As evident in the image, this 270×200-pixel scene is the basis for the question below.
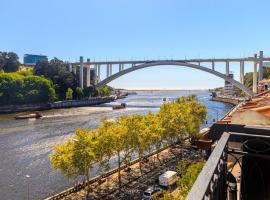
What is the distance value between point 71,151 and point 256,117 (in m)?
16.2

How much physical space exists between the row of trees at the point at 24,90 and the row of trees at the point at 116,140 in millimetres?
44470

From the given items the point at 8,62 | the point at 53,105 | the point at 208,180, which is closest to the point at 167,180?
the point at 208,180

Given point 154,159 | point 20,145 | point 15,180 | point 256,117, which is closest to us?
point 256,117

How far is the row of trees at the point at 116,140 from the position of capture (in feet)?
59.8

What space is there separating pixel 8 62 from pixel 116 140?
7614cm

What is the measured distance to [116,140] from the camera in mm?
20781

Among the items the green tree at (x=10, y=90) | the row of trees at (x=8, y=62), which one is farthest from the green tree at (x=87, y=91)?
the green tree at (x=10, y=90)

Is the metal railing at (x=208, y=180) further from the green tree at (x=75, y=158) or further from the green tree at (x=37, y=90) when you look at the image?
the green tree at (x=37, y=90)

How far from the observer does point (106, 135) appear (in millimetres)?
19938

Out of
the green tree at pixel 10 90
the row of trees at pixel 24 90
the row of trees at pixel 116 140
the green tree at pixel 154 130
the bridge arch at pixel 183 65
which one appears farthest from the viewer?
the bridge arch at pixel 183 65

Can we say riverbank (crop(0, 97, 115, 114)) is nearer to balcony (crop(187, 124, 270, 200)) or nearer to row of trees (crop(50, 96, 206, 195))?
row of trees (crop(50, 96, 206, 195))

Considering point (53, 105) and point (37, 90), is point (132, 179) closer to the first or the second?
point (37, 90)

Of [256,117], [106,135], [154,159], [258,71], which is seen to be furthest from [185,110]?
[258,71]

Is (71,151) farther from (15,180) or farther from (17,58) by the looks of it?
(17,58)
